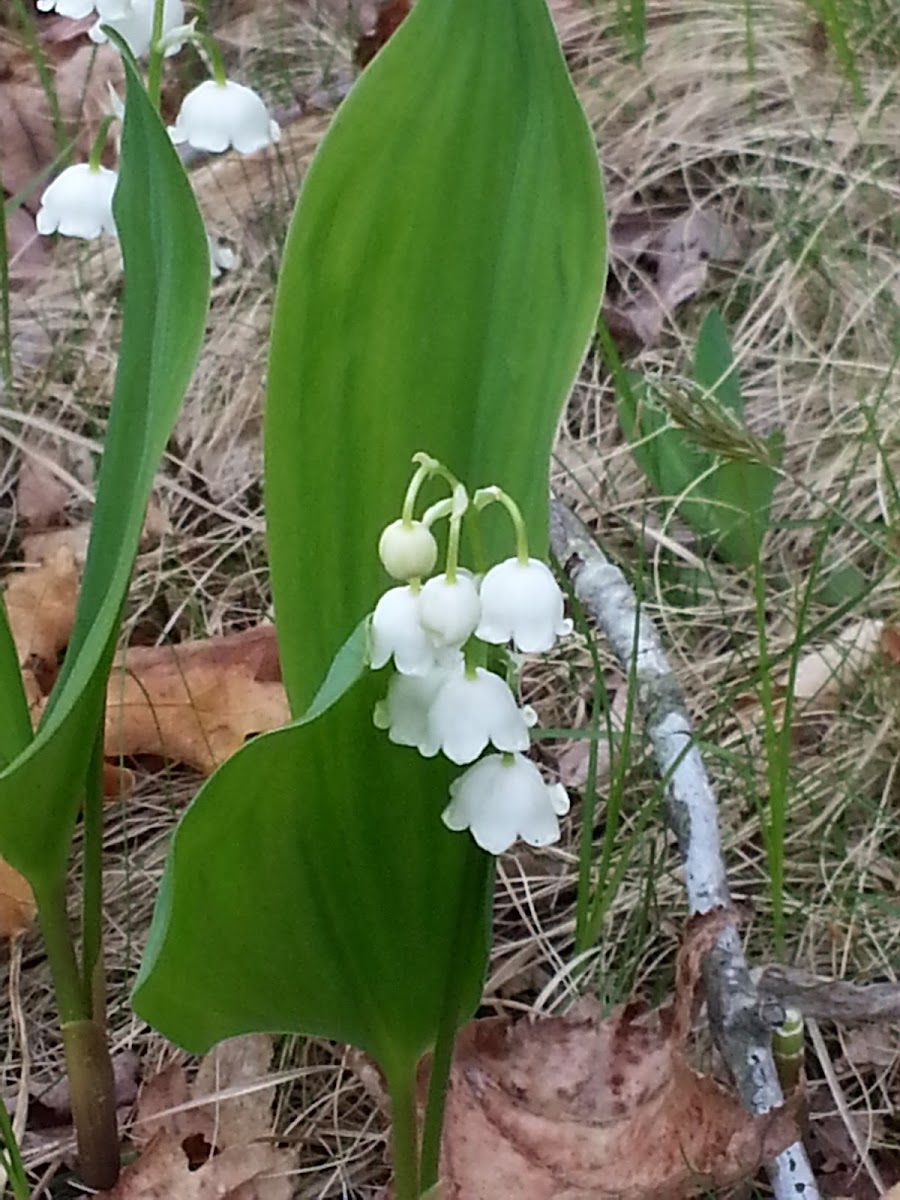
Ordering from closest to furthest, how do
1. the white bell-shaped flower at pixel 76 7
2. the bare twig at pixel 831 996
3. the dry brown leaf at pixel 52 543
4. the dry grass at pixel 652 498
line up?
the white bell-shaped flower at pixel 76 7
the bare twig at pixel 831 996
the dry grass at pixel 652 498
the dry brown leaf at pixel 52 543

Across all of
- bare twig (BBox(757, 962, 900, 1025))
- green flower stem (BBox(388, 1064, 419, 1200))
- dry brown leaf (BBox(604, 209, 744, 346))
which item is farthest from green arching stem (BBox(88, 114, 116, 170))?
dry brown leaf (BBox(604, 209, 744, 346))

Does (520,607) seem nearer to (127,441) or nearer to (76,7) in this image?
(127,441)

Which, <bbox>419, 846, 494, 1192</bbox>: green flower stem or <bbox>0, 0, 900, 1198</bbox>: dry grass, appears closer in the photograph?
<bbox>419, 846, 494, 1192</bbox>: green flower stem

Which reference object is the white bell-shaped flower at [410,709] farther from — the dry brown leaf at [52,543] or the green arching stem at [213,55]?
the dry brown leaf at [52,543]

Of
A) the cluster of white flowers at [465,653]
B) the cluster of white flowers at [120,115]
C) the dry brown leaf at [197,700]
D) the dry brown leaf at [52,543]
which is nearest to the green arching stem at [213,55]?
the cluster of white flowers at [120,115]

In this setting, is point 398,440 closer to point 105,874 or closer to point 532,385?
point 532,385

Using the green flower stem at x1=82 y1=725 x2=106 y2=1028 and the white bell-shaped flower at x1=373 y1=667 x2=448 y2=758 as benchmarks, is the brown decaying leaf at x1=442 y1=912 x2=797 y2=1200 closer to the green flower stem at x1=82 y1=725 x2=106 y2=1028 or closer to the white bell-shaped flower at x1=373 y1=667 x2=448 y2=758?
the green flower stem at x1=82 y1=725 x2=106 y2=1028
